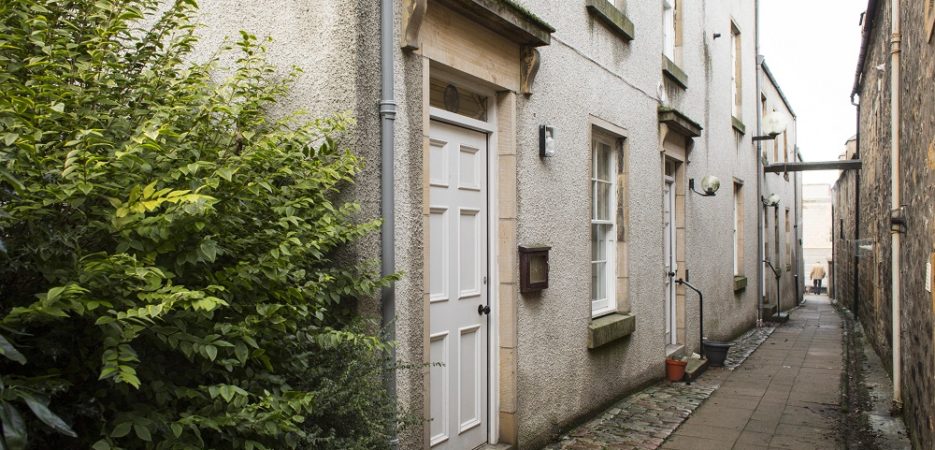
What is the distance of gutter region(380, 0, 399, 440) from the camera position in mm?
4090

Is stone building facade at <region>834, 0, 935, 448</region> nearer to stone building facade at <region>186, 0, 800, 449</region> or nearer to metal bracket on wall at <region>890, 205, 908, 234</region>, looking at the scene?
metal bracket on wall at <region>890, 205, 908, 234</region>

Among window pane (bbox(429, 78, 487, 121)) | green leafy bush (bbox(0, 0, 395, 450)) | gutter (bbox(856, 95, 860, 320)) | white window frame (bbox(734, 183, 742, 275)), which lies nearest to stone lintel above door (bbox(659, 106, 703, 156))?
window pane (bbox(429, 78, 487, 121))

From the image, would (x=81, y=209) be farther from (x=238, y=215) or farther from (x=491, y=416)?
(x=491, y=416)

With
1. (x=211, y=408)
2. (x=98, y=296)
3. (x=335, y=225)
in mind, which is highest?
(x=335, y=225)

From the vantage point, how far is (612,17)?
7.39 meters

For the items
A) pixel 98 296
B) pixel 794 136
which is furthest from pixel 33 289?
pixel 794 136

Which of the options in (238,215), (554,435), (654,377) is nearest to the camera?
(238,215)

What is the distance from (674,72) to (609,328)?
4261 mm

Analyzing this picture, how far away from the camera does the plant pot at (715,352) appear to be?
10004mm

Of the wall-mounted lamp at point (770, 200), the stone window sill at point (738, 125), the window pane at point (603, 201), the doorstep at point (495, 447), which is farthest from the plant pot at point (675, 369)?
the wall-mounted lamp at point (770, 200)

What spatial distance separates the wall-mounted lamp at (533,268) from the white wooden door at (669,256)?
453 centimetres

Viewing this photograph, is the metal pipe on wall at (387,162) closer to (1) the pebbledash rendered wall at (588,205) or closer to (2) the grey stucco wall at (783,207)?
(1) the pebbledash rendered wall at (588,205)

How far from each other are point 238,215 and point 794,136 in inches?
1006

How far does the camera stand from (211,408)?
2.91m
